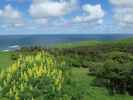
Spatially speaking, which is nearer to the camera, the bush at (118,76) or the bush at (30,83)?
the bush at (30,83)

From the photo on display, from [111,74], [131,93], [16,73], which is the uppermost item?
[16,73]

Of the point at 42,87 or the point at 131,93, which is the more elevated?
the point at 42,87

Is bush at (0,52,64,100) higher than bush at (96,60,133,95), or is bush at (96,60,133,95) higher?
bush at (0,52,64,100)

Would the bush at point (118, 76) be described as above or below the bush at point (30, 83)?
below

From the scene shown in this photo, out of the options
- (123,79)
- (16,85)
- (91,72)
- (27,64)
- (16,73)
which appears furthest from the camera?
(91,72)

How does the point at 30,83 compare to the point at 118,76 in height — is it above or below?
above

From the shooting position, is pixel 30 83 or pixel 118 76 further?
pixel 118 76

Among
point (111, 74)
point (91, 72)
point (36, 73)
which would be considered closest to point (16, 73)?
point (36, 73)

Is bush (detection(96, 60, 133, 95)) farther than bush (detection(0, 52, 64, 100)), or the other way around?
bush (detection(96, 60, 133, 95))

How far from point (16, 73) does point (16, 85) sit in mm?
614

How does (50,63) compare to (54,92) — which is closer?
(54,92)

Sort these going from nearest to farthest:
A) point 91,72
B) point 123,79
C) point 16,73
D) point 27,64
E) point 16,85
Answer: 1. point 16,85
2. point 16,73
3. point 27,64
4. point 123,79
5. point 91,72

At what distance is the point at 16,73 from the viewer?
334 inches

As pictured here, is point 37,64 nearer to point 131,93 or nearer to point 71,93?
point 71,93
